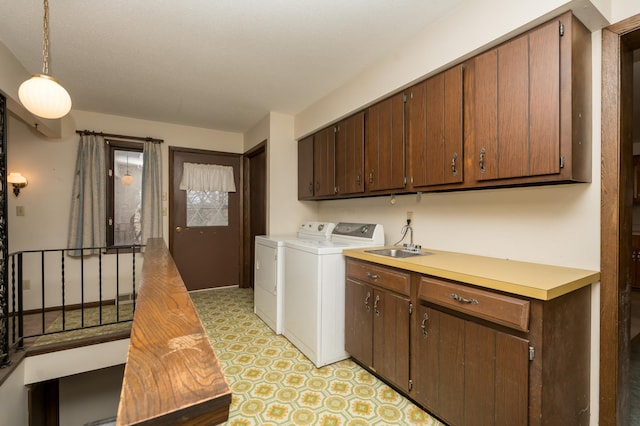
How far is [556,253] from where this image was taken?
5.54 ft

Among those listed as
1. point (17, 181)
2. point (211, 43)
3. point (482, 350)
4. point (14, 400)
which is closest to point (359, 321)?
point (482, 350)

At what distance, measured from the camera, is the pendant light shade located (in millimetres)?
1646

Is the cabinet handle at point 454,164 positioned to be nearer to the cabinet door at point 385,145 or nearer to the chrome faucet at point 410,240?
the cabinet door at point 385,145

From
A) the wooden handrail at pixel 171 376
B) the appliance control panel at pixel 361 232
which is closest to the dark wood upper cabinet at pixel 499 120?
the appliance control panel at pixel 361 232

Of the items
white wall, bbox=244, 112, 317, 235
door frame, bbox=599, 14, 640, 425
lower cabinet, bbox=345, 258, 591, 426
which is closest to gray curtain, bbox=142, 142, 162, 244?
white wall, bbox=244, 112, 317, 235

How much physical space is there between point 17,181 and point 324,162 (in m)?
3.47

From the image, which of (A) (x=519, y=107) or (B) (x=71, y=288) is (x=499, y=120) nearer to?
(A) (x=519, y=107)

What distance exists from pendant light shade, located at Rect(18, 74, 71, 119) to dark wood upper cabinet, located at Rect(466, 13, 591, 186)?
2471 millimetres

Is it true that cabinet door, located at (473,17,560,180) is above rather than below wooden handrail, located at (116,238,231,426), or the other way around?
above

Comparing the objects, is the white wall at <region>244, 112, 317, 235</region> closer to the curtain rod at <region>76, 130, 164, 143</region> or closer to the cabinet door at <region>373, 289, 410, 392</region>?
the curtain rod at <region>76, 130, 164, 143</region>

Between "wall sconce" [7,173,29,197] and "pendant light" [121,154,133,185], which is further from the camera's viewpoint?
"pendant light" [121,154,133,185]

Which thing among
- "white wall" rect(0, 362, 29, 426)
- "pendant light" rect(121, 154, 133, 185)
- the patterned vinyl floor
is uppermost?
"pendant light" rect(121, 154, 133, 185)

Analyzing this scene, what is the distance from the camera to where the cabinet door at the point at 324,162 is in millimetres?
3211

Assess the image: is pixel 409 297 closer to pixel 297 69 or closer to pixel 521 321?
pixel 521 321
